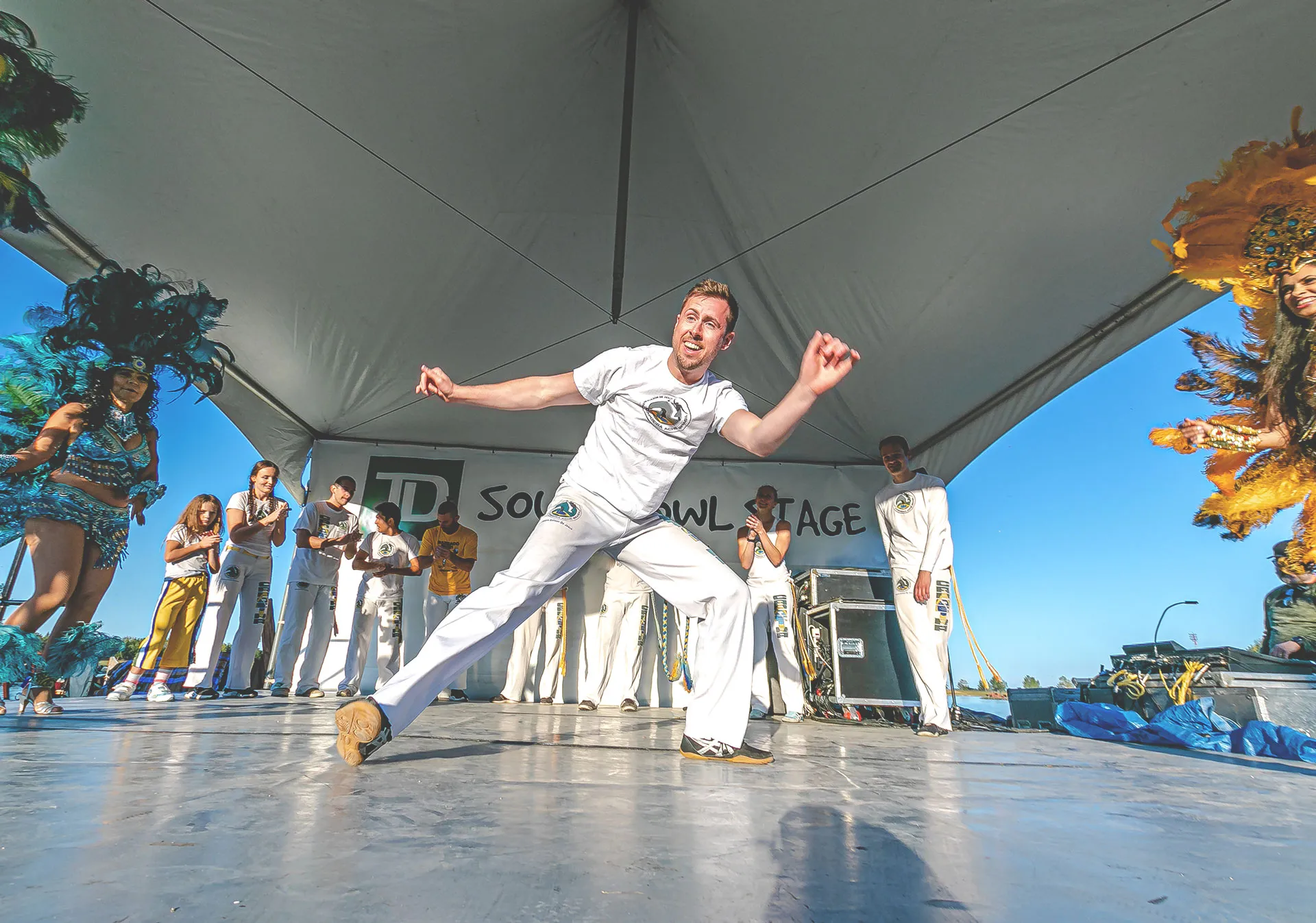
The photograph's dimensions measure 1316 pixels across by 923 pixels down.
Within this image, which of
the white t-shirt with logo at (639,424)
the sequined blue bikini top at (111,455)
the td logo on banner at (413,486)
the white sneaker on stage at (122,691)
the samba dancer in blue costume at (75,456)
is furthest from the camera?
the td logo on banner at (413,486)

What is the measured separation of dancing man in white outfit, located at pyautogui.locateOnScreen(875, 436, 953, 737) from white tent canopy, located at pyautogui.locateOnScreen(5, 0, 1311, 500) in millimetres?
1514

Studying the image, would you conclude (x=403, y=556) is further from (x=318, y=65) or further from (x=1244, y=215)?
(x=1244, y=215)

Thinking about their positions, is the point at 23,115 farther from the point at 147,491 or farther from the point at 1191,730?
the point at 1191,730

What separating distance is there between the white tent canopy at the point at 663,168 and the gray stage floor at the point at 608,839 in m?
3.48

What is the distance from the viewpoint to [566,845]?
42.3 inches

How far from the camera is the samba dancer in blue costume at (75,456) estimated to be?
112 inches

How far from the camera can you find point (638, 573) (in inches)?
104

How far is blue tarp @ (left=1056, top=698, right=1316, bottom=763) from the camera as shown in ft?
10.8

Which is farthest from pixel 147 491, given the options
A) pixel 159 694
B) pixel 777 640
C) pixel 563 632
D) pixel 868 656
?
pixel 868 656

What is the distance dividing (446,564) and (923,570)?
4.55 meters

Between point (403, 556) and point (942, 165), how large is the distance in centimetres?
596

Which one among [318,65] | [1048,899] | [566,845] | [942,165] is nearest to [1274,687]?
[942,165]

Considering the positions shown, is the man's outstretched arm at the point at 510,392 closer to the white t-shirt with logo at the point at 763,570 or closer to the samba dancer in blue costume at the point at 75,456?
the samba dancer in blue costume at the point at 75,456

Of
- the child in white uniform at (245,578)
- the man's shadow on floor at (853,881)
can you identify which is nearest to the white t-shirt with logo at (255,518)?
the child in white uniform at (245,578)
